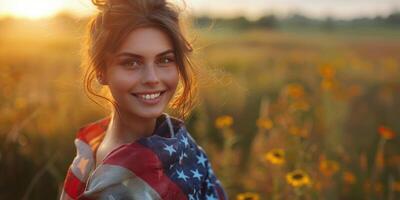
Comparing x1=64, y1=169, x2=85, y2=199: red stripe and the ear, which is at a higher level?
the ear

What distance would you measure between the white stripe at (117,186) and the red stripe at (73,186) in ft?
0.83

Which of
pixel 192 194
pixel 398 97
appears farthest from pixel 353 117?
pixel 192 194

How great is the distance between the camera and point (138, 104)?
1.90 meters

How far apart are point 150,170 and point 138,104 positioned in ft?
0.74

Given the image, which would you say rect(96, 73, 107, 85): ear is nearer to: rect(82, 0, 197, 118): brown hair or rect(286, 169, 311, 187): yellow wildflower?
rect(82, 0, 197, 118): brown hair

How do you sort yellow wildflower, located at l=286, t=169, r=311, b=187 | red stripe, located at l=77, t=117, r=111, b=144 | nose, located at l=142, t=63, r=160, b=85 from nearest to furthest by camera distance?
nose, located at l=142, t=63, r=160, b=85
red stripe, located at l=77, t=117, r=111, b=144
yellow wildflower, located at l=286, t=169, r=311, b=187

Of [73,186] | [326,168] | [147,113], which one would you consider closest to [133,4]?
[147,113]

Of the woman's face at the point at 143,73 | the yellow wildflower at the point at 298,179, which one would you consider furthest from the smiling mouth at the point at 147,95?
the yellow wildflower at the point at 298,179

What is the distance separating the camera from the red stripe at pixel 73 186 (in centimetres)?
201

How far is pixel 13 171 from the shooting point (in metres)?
3.16

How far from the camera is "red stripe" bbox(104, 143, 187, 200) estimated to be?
1764 millimetres

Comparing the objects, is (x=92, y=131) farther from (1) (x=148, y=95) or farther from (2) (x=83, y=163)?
(1) (x=148, y=95)

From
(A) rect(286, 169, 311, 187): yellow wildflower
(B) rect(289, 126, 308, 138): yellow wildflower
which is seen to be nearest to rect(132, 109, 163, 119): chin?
(A) rect(286, 169, 311, 187): yellow wildflower

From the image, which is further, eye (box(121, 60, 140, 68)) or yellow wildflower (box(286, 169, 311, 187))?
yellow wildflower (box(286, 169, 311, 187))
